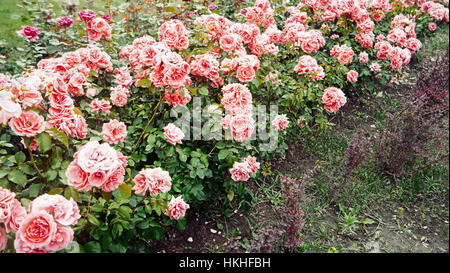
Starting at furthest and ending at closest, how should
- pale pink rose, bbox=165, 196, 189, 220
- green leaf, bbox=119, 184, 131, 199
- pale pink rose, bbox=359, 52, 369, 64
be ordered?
pale pink rose, bbox=359, 52, 369, 64 < pale pink rose, bbox=165, 196, 189, 220 < green leaf, bbox=119, 184, 131, 199

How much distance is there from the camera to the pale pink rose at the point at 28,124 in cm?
138

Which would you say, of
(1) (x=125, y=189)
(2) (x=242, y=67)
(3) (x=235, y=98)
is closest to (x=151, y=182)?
(1) (x=125, y=189)

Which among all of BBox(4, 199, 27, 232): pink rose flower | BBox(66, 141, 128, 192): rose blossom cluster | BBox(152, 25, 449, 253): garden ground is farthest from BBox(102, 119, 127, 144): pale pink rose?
BBox(152, 25, 449, 253): garden ground

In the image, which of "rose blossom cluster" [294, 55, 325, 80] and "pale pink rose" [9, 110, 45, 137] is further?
"rose blossom cluster" [294, 55, 325, 80]

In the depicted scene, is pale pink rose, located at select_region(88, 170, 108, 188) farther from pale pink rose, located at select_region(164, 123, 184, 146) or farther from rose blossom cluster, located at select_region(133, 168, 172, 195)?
pale pink rose, located at select_region(164, 123, 184, 146)

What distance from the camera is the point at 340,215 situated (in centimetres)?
264

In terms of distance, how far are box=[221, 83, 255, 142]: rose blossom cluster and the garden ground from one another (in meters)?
0.69

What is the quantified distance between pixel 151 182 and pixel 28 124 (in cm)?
62

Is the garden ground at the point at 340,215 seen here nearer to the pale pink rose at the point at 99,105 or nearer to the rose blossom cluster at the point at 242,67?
the rose blossom cluster at the point at 242,67

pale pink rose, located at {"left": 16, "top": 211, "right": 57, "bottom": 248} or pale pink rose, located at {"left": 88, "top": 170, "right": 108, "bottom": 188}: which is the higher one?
pale pink rose, located at {"left": 88, "top": 170, "right": 108, "bottom": 188}

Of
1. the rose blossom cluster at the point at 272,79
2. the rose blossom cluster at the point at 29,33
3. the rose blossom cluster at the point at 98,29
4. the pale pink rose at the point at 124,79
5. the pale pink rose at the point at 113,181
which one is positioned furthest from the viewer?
the rose blossom cluster at the point at 29,33

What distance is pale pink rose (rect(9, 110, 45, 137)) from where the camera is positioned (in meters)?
1.38

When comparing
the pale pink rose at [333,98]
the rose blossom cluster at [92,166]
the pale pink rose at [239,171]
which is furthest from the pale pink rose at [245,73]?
the rose blossom cluster at [92,166]
